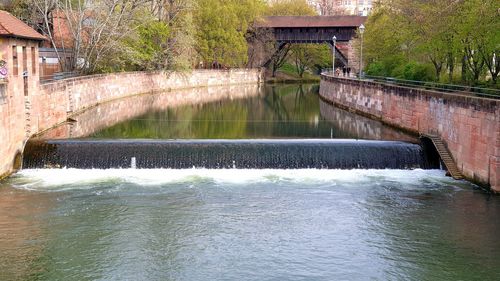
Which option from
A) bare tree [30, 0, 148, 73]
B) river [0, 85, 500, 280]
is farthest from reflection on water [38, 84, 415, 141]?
river [0, 85, 500, 280]

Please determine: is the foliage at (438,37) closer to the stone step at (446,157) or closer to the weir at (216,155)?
the stone step at (446,157)

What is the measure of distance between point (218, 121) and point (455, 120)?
1714cm

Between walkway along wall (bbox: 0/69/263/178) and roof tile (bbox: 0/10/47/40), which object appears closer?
roof tile (bbox: 0/10/47/40)

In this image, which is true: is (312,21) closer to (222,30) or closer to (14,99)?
(222,30)

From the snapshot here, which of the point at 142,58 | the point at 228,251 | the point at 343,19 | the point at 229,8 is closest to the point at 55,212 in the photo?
the point at 228,251

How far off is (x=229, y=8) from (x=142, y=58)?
24.9 m

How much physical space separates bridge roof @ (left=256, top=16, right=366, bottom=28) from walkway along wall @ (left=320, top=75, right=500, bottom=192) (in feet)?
142

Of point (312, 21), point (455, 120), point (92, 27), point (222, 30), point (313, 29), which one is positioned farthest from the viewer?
point (313, 29)

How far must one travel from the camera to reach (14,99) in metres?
22.4

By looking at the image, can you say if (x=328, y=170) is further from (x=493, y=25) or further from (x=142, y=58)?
(x=142, y=58)

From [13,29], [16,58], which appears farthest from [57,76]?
[13,29]

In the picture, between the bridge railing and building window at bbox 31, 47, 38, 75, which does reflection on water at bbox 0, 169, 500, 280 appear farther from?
building window at bbox 31, 47, 38, 75

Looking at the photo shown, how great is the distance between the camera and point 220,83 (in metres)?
76.4

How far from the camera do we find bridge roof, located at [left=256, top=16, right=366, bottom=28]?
78.6m
